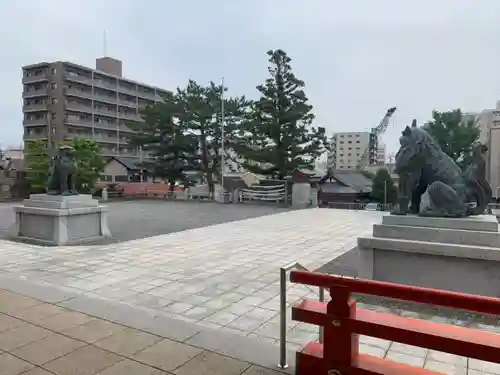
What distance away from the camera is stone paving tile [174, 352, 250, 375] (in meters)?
2.56

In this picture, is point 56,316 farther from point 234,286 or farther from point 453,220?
point 453,220

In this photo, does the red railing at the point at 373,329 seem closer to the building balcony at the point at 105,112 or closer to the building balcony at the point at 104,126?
the building balcony at the point at 104,126

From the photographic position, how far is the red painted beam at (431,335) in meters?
1.87

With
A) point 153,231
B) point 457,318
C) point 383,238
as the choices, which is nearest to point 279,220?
point 153,231

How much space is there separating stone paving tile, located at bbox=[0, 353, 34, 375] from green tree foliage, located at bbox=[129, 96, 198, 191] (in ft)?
66.3

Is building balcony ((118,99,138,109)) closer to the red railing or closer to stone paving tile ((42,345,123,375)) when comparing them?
stone paving tile ((42,345,123,375))

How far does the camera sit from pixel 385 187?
917 inches

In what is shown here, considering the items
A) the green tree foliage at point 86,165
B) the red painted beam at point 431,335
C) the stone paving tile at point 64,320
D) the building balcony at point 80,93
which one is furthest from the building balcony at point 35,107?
the red painted beam at point 431,335

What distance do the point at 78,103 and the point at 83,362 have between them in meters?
46.5

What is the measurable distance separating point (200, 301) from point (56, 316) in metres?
1.42

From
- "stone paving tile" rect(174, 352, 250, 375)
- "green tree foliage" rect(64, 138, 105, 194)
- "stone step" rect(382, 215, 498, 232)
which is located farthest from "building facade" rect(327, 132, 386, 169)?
"stone paving tile" rect(174, 352, 250, 375)

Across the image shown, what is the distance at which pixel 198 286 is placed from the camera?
4.79m

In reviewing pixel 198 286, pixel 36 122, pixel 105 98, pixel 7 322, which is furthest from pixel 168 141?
pixel 36 122

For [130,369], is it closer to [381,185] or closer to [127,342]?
[127,342]
